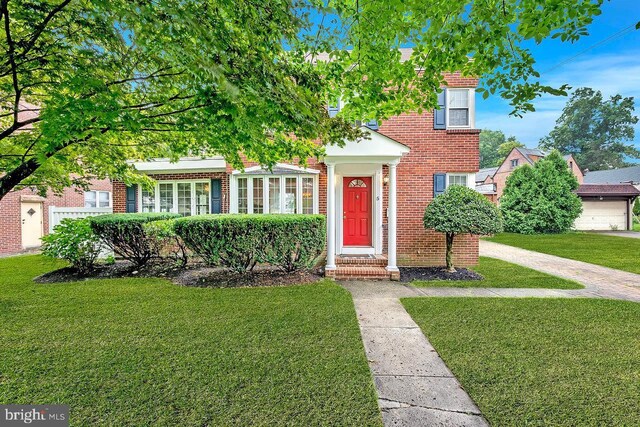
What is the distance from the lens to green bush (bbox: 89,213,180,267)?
7.39 meters

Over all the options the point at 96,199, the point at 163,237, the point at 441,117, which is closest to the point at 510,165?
the point at 441,117

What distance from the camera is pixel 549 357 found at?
330 centimetres

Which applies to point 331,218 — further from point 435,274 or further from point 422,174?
point 422,174

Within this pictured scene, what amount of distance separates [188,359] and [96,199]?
58.3 feet

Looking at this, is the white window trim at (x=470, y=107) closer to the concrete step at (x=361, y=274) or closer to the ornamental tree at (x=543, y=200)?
the concrete step at (x=361, y=274)

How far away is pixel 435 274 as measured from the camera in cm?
748

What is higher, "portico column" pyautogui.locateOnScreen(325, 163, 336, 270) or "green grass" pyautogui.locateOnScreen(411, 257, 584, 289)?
"portico column" pyautogui.locateOnScreen(325, 163, 336, 270)

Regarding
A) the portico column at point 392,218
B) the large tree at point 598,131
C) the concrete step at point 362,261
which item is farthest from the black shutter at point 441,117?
the large tree at point 598,131

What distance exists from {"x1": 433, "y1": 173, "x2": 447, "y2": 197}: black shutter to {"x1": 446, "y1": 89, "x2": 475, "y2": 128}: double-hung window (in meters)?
1.52

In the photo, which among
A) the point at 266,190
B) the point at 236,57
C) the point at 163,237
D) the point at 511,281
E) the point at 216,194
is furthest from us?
the point at 216,194

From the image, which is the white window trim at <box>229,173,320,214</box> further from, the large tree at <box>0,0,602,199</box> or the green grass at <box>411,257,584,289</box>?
the large tree at <box>0,0,602,199</box>

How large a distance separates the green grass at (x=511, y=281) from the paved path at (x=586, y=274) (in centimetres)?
43

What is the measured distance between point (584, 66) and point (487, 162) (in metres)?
38.6

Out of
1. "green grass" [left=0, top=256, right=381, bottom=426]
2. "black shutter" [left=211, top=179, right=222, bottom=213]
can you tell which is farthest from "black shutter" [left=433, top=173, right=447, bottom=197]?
"black shutter" [left=211, top=179, right=222, bottom=213]
